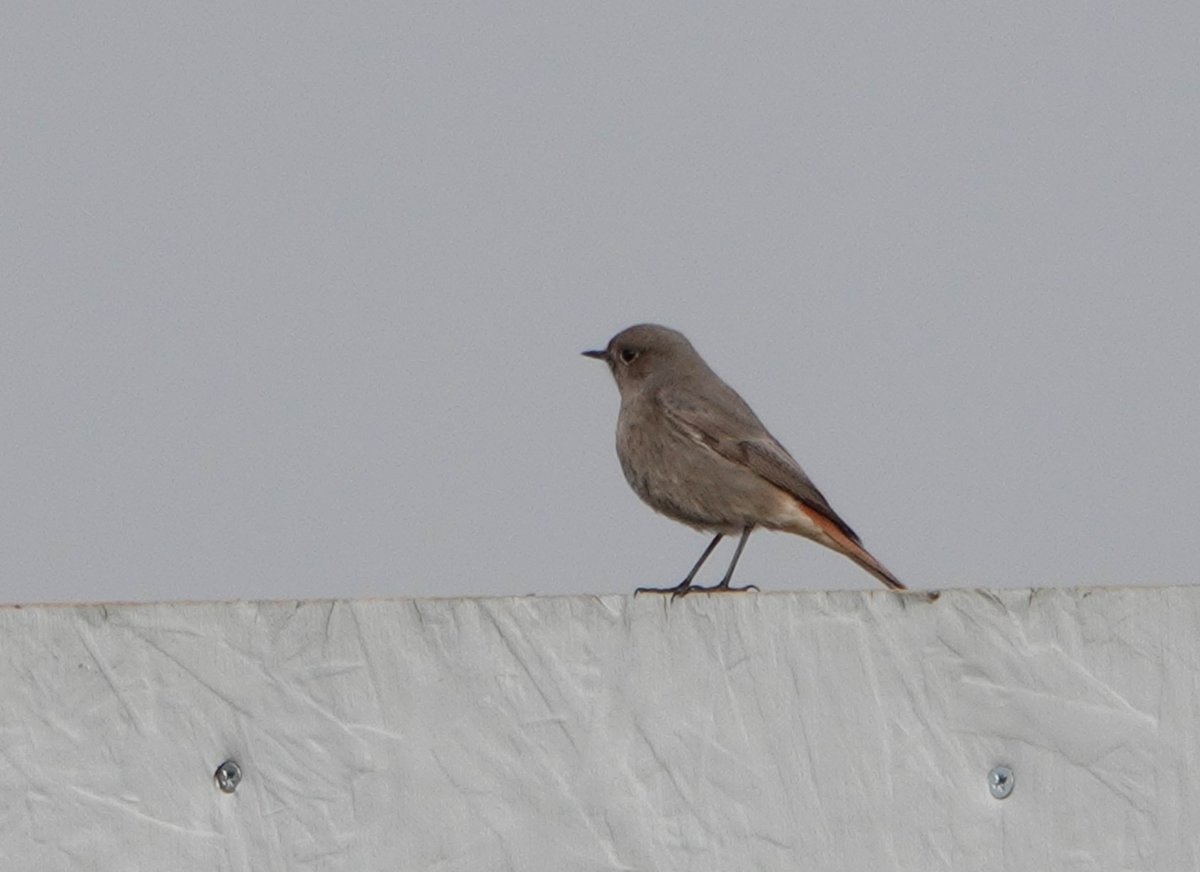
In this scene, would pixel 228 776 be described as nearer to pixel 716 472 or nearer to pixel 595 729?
pixel 595 729

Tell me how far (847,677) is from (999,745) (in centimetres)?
32

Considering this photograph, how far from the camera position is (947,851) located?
3.65m

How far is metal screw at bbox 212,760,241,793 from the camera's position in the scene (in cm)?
373

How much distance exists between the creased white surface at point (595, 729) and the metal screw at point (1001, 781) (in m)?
0.02

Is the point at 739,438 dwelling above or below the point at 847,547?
above

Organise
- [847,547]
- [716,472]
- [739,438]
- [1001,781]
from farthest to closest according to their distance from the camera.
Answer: [739,438], [716,472], [847,547], [1001,781]

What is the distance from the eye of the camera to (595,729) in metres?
3.74

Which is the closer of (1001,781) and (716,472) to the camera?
(1001,781)

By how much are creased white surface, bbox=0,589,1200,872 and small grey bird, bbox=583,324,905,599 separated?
4261 millimetres

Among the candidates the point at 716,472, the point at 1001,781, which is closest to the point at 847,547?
the point at 716,472

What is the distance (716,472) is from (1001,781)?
15.6 ft

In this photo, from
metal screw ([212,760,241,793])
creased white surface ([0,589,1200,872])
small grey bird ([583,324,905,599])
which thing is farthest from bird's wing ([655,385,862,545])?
metal screw ([212,760,241,793])

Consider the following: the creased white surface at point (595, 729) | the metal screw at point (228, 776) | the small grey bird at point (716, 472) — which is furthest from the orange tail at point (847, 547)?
the metal screw at point (228, 776)

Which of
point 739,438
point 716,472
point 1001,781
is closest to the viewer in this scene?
point 1001,781
